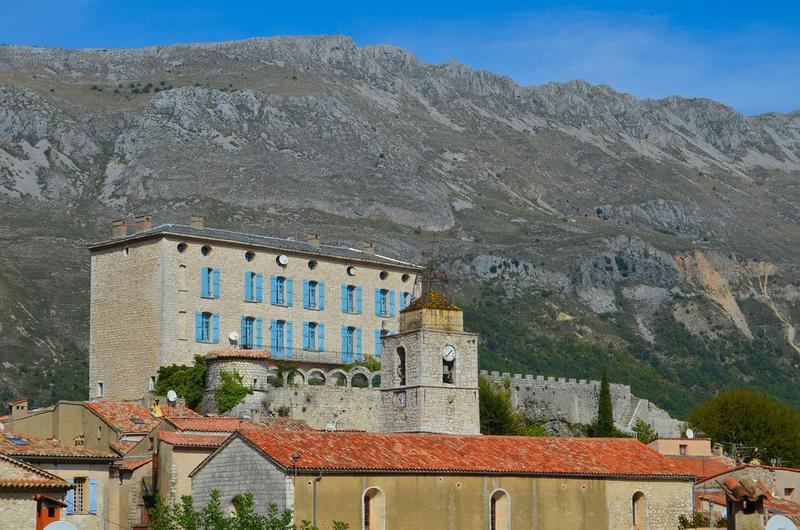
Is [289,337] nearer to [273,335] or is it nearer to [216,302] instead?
[273,335]

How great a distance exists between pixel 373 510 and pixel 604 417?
112 ft

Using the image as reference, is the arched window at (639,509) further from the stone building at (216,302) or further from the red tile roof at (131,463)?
the stone building at (216,302)

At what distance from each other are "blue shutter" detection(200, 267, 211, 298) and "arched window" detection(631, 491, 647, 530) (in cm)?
2440

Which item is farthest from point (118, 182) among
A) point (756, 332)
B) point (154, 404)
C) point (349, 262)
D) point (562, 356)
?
point (154, 404)

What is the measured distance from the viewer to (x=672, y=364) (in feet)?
549

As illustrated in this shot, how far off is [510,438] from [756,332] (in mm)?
141681

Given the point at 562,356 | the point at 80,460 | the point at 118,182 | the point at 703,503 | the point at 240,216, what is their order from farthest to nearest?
the point at 118,182, the point at 240,216, the point at 562,356, the point at 703,503, the point at 80,460

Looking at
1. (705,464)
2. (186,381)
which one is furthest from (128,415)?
(705,464)

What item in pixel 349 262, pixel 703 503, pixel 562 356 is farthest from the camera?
pixel 562 356

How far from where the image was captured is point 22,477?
39438 millimetres

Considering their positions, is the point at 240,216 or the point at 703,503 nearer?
the point at 703,503

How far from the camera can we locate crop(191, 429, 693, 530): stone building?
47188 millimetres

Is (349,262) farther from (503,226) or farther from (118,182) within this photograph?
(503,226)

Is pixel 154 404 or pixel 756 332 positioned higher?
pixel 756 332
